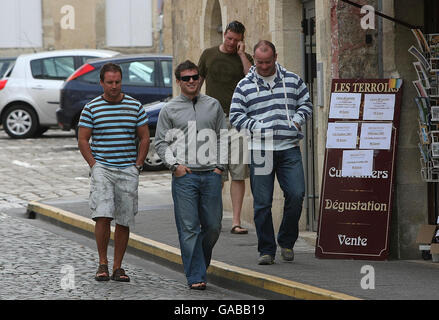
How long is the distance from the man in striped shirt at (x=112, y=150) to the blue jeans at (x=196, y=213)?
0.50 m

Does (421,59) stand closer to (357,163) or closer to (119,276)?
(357,163)

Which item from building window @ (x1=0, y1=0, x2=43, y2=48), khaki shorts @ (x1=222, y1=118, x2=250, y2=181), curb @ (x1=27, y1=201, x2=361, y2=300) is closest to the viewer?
curb @ (x1=27, y1=201, x2=361, y2=300)

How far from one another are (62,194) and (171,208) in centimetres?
244

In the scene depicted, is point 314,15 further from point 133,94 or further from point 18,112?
point 18,112

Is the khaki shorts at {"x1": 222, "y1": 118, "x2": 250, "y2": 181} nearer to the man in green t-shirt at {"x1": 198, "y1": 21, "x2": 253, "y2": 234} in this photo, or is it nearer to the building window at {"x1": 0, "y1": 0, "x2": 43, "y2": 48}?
the man in green t-shirt at {"x1": 198, "y1": 21, "x2": 253, "y2": 234}

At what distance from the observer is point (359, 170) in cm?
1005

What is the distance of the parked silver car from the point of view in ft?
79.2

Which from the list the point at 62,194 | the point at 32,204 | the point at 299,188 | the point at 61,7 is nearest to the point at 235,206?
the point at 299,188

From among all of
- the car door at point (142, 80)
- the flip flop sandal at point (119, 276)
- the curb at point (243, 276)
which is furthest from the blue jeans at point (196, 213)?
the car door at point (142, 80)

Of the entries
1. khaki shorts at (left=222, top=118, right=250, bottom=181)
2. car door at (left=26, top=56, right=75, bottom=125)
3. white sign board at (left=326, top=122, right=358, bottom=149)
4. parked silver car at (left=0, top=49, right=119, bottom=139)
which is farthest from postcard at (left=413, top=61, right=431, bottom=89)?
car door at (left=26, top=56, right=75, bottom=125)

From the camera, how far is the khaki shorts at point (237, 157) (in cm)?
1166

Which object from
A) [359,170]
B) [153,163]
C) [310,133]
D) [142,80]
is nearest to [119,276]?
[359,170]

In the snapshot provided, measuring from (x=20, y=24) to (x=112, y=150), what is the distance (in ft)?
111

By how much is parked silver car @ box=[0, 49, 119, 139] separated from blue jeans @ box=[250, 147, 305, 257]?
14756 millimetres
